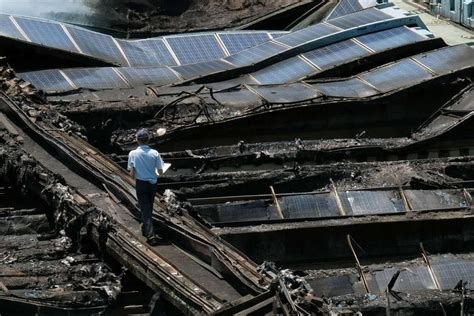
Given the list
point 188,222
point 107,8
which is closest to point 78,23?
point 107,8

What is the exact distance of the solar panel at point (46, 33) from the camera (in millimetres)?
37188

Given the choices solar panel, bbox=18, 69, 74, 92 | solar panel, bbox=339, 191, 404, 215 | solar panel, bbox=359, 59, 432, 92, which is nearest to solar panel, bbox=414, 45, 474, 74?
solar panel, bbox=359, 59, 432, 92

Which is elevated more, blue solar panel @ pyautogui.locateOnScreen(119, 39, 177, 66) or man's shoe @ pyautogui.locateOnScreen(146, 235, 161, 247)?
man's shoe @ pyautogui.locateOnScreen(146, 235, 161, 247)

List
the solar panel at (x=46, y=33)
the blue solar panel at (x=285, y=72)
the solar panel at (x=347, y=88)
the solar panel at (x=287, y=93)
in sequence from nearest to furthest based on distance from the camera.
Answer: the solar panel at (x=287, y=93)
the solar panel at (x=347, y=88)
the blue solar panel at (x=285, y=72)
the solar panel at (x=46, y=33)

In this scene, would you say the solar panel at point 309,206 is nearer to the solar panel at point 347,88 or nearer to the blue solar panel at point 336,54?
the solar panel at point 347,88

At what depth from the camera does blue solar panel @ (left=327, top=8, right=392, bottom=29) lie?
39.4 meters

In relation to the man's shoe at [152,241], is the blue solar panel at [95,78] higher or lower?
lower

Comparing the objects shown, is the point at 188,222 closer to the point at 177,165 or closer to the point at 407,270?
the point at 407,270

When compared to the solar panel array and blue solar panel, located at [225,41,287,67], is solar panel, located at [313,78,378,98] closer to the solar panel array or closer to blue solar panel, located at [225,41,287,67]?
blue solar panel, located at [225,41,287,67]

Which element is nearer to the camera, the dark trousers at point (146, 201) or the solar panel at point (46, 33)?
the dark trousers at point (146, 201)

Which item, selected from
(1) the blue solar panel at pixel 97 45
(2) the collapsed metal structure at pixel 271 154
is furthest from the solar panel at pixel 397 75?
(1) the blue solar panel at pixel 97 45

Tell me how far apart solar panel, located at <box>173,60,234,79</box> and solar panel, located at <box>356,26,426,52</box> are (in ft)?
14.5

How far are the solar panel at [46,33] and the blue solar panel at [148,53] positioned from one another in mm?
1991

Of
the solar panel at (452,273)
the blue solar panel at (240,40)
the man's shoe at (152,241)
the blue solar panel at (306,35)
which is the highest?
the man's shoe at (152,241)
